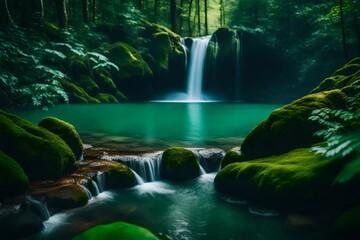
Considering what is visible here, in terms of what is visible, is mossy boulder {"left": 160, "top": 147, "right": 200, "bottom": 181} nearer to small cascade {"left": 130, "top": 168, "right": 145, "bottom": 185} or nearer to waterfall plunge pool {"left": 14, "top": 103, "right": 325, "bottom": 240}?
waterfall plunge pool {"left": 14, "top": 103, "right": 325, "bottom": 240}

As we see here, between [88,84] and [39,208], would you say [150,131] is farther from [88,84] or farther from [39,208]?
[88,84]

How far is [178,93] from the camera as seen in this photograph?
1369 inches

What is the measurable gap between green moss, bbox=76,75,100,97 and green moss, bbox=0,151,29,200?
2160 centimetres

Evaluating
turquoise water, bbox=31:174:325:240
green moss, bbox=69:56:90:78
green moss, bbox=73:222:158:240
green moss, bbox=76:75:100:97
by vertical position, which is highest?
green moss, bbox=69:56:90:78

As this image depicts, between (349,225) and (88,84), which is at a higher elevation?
(88,84)

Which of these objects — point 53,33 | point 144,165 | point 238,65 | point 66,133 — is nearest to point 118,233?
point 144,165

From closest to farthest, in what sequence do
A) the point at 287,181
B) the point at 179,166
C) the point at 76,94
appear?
1. the point at 287,181
2. the point at 179,166
3. the point at 76,94

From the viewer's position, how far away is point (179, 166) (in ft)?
27.7

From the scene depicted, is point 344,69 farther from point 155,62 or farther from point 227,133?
point 155,62

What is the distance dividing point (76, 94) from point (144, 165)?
18.4m

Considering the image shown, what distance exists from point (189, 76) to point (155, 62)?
4368 millimetres

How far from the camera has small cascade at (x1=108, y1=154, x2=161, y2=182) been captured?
8.50 meters

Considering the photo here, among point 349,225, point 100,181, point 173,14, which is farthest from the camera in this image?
point 173,14

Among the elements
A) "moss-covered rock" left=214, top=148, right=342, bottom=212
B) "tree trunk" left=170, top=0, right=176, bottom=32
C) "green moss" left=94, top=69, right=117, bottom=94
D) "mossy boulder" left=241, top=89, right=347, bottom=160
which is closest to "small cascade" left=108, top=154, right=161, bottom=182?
"moss-covered rock" left=214, top=148, right=342, bottom=212
